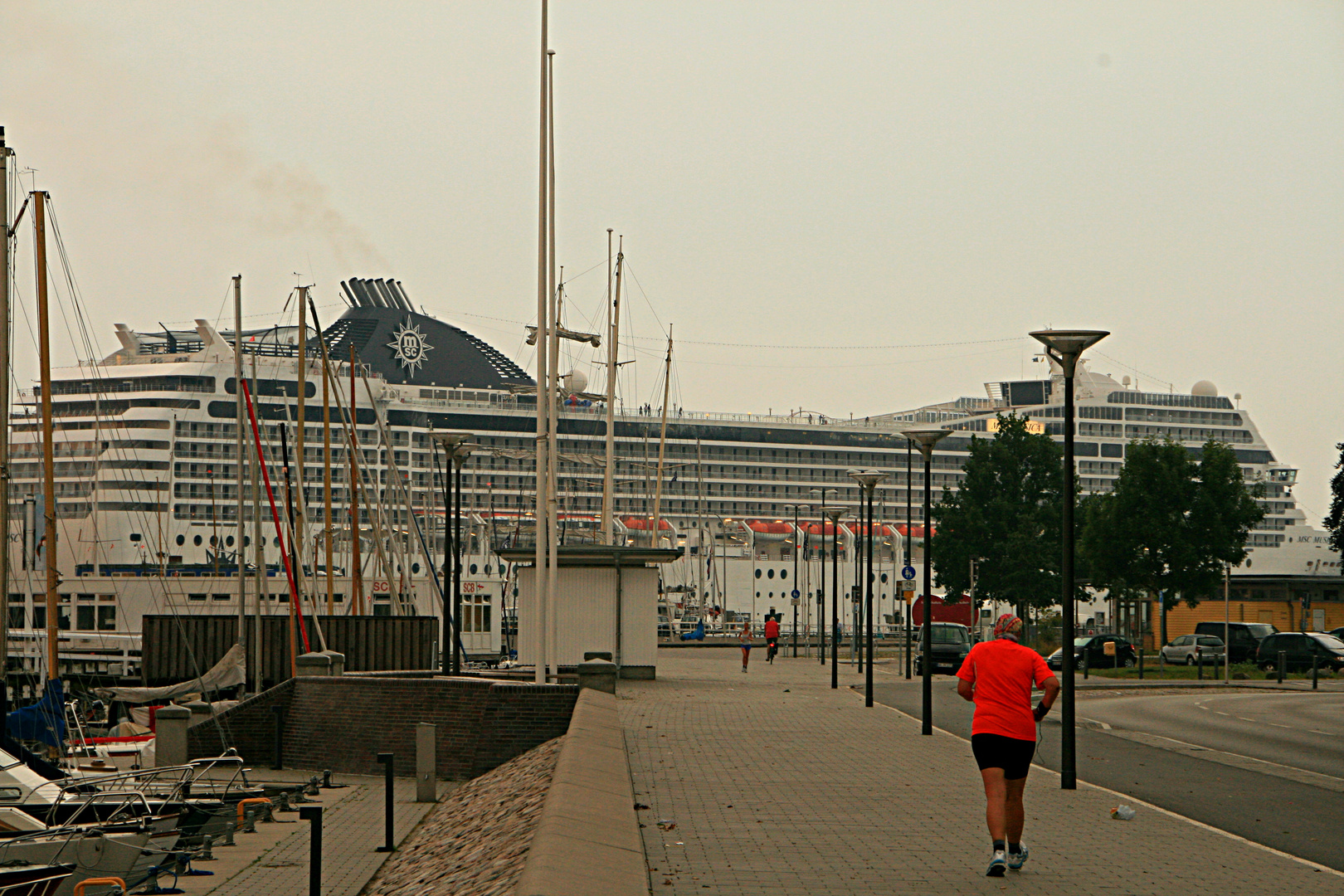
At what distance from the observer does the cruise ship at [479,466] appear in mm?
67688

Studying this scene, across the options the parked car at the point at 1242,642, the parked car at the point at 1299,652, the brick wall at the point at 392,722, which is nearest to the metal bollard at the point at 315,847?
the brick wall at the point at 392,722

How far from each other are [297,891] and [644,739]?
5.19m

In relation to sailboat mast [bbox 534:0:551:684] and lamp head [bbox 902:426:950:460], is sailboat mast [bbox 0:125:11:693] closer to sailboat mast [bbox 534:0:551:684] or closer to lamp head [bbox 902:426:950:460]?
sailboat mast [bbox 534:0:551:684]

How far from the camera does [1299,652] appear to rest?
139 feet

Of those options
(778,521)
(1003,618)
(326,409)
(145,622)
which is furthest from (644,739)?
(778,521)

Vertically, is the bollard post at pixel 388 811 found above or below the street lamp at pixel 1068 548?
below

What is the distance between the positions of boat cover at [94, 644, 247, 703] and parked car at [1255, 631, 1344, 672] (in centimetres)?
2909

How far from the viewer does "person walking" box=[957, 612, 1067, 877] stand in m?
8.98

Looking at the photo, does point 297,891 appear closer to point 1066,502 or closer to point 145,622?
point 1066,502

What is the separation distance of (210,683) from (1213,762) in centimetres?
2089

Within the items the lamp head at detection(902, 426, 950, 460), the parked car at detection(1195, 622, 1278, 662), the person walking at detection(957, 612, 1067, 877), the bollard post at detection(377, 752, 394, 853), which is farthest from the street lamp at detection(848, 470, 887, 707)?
the parked car at detection(1195, 622, 1278, 662)

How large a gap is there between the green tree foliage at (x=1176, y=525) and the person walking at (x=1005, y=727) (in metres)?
40.9

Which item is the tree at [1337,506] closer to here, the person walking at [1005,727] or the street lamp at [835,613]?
the street lamp at [835,613]

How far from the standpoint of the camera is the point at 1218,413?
111m
